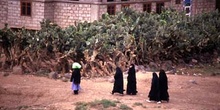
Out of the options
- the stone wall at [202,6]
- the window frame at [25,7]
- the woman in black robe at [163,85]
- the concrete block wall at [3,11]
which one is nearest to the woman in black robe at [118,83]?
the woman in black robe at [163,85]

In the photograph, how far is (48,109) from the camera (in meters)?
11.9

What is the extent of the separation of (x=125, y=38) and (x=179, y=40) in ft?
10.2

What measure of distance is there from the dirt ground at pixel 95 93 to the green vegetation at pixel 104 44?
935 millimetres

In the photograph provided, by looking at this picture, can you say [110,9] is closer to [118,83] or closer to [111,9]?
[111,9]

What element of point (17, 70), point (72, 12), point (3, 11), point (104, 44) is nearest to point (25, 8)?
point (3, 11)

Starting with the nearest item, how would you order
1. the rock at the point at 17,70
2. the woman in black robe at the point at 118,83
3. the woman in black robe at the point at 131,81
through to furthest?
1. the woman in black robe at the point at 118,83
2. the woman in black robe at the point at 131,81
3. the rock at the point at 17,70

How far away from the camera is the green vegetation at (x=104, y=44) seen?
16672 millimetres

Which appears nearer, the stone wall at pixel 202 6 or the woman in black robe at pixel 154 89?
the woman in black robe at pixel 154 89

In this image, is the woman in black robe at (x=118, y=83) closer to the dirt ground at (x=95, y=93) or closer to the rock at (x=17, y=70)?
the dirt ground at (x=95, y=93)

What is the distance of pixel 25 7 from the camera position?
24625mm

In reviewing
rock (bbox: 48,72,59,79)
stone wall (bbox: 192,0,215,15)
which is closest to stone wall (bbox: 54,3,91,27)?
stone wall (bbox: 192,0,215,15)

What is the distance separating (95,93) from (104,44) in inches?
131

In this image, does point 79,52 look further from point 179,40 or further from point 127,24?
point 179,40

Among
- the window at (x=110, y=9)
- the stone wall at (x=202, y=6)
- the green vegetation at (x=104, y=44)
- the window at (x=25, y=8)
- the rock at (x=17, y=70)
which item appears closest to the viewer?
the green vegetation at (x=104, y=44)
